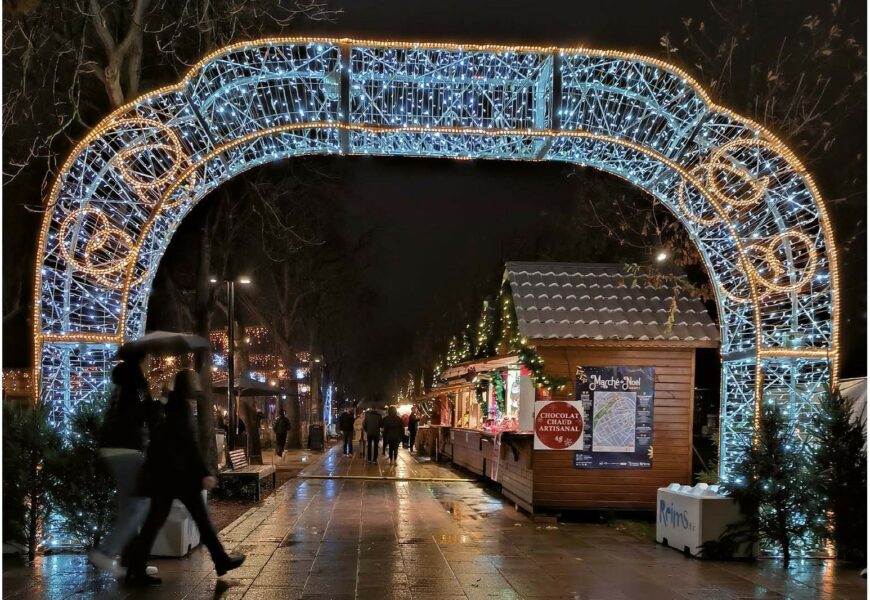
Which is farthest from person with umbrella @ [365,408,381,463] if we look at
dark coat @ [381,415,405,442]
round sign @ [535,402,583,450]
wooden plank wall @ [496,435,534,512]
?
round sign @ [535,402,583,450]

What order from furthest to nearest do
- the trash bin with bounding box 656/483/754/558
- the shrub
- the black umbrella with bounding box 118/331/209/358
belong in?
the trash bin with bounding box 656/483/754/558 → the shrub → the black umbrella with bounding box 118/331/209/358

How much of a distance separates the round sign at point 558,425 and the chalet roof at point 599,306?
1076mm

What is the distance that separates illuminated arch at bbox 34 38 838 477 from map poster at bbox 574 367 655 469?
2.42m

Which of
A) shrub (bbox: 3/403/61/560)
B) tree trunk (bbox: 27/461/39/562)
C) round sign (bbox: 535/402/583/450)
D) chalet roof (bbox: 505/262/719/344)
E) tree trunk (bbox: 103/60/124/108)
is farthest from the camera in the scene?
chalet roof (bbox: 505/262/719/344)

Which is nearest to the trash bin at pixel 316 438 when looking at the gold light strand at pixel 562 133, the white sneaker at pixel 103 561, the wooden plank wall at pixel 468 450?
the wooden plank wall at pixel 468 450

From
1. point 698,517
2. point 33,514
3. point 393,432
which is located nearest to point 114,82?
point 33,514

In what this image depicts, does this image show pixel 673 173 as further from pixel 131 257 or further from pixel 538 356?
pixel 131 257

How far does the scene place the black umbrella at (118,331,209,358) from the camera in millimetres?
6641

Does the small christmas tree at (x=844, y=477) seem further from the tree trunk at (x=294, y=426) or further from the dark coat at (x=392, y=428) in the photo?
the tree trunk at (x=294, y=426)

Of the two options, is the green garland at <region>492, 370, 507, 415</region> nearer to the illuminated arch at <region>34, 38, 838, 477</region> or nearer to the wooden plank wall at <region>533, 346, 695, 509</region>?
the wooden plank wall at <region>533, 346, 695, 509</region>

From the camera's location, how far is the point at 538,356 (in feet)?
39.5

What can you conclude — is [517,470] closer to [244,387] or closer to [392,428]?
[244,387]

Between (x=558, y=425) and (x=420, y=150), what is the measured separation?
192 inches

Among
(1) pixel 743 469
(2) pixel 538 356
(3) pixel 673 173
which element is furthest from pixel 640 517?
(3) pixel 673 173
